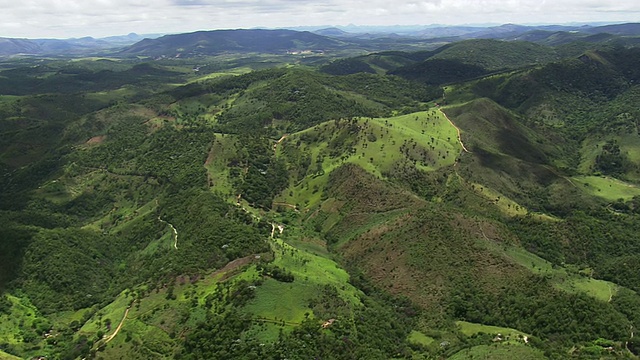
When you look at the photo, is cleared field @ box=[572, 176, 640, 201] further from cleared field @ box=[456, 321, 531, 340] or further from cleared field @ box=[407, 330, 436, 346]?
cleared field @ box=[407, 330, 436, 346]

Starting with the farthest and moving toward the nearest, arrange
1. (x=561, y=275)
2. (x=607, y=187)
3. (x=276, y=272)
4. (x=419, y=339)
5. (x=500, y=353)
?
(x=607, y=187), (x=561, y=275), (x=276, y=272), (x=419, y=339), (x=500, y=353)

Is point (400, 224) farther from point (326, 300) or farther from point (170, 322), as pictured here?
point (170, 322)

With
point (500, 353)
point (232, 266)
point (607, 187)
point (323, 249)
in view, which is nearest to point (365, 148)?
point (323, 249)

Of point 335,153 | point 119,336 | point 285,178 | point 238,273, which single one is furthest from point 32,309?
point 335,153

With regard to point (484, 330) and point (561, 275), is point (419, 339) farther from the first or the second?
point (561, 275)

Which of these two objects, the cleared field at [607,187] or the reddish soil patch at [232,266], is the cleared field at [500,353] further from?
the cleared field at [607,187]

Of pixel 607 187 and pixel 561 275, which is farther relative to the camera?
pixel 607 187

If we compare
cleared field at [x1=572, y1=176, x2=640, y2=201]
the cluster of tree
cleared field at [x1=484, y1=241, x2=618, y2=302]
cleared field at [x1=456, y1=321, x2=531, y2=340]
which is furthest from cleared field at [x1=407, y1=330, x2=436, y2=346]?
cleared field at [x1=572, y1=176, x2=640, y2=201]

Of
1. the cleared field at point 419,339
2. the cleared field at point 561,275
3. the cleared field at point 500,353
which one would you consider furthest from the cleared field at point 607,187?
the cleared field at point 419,339
